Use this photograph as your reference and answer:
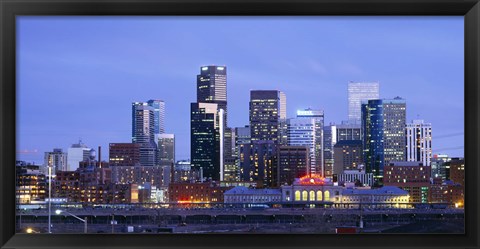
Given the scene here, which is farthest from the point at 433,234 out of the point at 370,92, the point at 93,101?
the point at 370,92

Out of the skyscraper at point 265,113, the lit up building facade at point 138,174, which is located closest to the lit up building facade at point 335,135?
the skyscraper at point 265,113

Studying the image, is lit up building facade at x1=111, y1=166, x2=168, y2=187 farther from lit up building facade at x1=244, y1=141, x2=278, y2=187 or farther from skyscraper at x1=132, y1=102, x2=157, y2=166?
skyscraper at x1=132, y1=102, x2=157, y2=166

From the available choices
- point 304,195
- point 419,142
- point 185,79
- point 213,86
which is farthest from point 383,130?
point 304,195

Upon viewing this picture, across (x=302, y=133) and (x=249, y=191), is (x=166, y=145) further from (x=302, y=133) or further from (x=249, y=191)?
(x=249, y=191)

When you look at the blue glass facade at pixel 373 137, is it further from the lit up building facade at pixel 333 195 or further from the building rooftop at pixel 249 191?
the building rooftop at pixel 249 191

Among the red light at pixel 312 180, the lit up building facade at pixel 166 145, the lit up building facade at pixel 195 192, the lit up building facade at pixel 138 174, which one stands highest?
the lit up building facade at pixel 166 145

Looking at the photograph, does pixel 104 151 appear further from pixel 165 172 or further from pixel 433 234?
pixel 433 234
